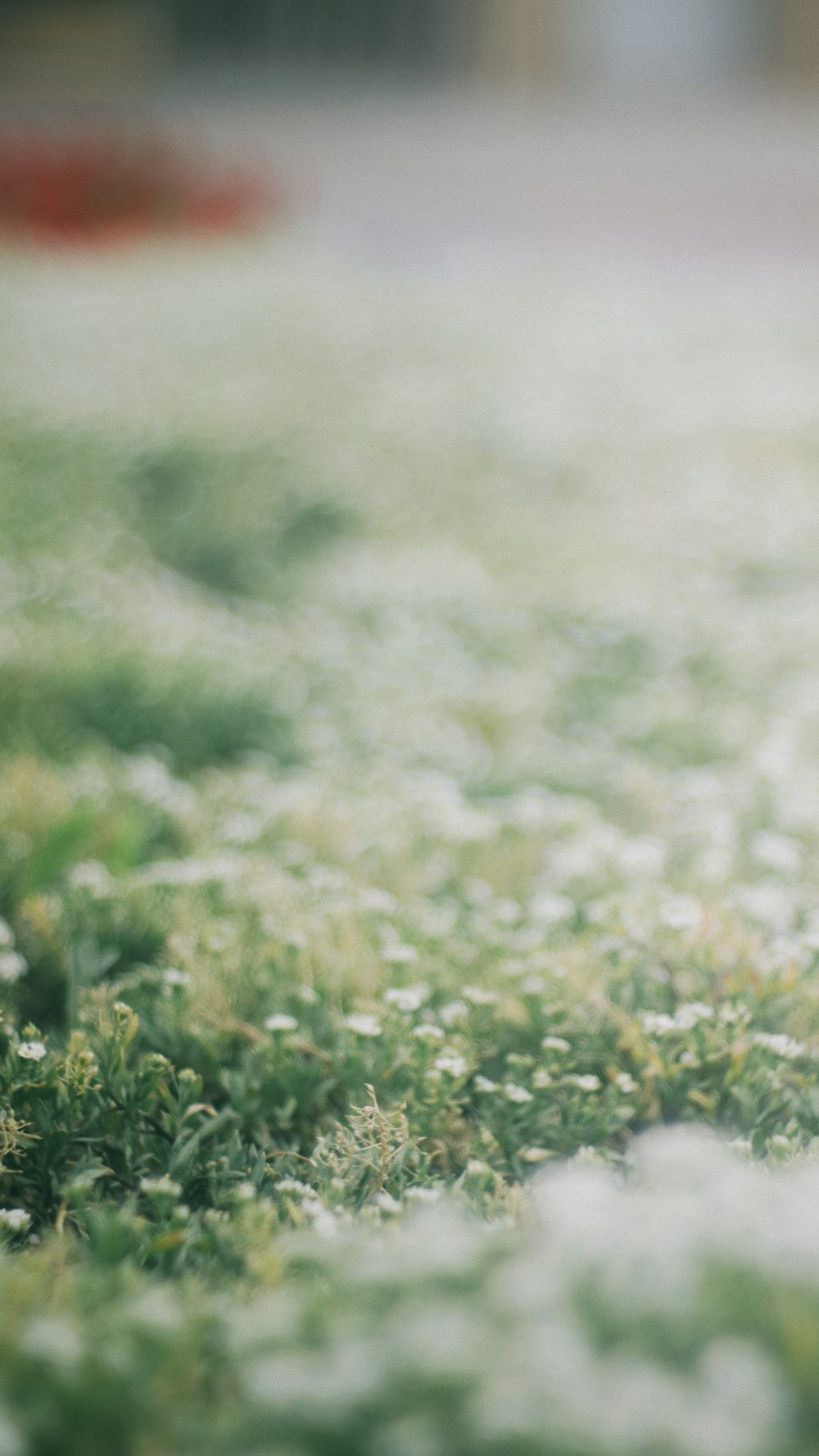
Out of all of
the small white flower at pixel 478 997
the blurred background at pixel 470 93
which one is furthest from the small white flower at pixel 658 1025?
the blurred background at pixel 470 93

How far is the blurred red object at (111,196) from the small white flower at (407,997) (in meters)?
12.8

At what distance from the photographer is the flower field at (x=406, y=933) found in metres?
1.29

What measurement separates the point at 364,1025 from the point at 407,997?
0.12 meters

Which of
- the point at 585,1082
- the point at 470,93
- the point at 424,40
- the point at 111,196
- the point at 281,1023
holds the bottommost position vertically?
the point at 111,196

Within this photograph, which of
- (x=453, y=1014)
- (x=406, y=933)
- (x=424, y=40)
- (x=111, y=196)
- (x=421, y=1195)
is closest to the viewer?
(x=421, y=1195)

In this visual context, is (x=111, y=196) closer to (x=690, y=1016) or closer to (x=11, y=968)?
(x=11, y=968)

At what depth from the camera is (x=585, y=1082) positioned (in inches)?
88.0

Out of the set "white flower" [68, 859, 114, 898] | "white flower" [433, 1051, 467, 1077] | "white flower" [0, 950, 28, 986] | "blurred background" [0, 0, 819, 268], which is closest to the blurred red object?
"blurred background" [0, 0, 819, 268]

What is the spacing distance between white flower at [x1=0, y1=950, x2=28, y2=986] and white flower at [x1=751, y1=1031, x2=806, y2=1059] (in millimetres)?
1517

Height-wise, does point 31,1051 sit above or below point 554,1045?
below

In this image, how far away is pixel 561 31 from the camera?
2555 centimetres

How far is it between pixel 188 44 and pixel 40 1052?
93.3 ft

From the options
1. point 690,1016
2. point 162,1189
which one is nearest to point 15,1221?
point 162,1189

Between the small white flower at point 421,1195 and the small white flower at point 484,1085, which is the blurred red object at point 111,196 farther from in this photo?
the small white flower at point 421,1195
